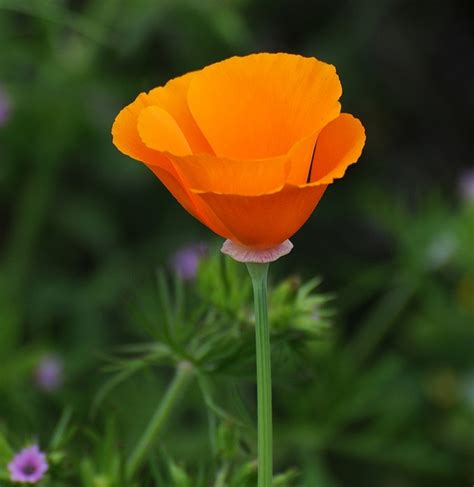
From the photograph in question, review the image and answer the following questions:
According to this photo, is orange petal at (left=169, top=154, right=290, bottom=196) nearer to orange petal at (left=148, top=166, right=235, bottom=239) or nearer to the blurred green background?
orange petal at (left=148, top=166, right=235, bottom=239)

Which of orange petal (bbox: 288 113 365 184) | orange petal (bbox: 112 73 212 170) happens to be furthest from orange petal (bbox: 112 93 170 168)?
orange petal (bbox: 288 113 365 184)

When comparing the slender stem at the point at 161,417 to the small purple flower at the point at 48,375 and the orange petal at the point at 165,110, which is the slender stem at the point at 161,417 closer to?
the orange petal at the point at 165,110

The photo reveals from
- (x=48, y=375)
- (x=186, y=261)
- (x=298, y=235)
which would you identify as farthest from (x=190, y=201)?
(x=298, y=235)

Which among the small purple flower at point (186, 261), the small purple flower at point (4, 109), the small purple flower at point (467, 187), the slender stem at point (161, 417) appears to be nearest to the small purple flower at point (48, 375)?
the small purple flower at point (186, 261)

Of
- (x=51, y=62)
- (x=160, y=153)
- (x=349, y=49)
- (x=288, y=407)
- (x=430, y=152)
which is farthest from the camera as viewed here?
(x=430, y=152)

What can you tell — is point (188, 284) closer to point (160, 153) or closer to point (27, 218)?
point (27, 218)

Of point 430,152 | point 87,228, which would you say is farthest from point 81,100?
point 430,152

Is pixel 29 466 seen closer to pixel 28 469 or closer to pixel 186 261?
pixel 28 469
